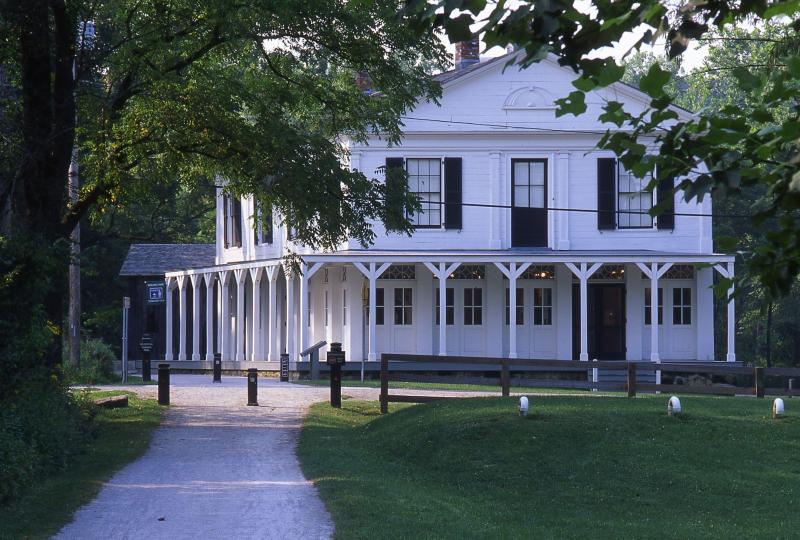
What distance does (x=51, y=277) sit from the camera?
1367 centimetres

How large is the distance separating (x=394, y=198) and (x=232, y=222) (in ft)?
70.6

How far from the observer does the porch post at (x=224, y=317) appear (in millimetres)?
39812

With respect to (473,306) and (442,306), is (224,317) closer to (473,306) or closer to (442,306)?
(473,306)

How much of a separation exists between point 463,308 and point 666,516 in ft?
73.4

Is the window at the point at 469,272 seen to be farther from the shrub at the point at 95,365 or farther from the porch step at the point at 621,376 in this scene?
the shrub at the point at 95,365

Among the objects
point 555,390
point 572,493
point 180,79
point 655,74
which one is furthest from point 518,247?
point 655,74

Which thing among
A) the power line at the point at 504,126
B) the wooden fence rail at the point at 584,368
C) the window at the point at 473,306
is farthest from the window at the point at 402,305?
the wooden fence rail at the point at 584,368

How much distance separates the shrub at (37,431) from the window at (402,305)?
53.9 feet

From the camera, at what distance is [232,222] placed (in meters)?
41.1

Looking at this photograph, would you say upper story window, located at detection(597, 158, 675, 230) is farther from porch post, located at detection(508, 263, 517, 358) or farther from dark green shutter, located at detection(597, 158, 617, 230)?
porch post, located at detection(508, 263, 517, 358)

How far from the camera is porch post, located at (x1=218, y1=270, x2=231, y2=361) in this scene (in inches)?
1567

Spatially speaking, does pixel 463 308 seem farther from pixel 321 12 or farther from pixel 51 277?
pixel 51 277

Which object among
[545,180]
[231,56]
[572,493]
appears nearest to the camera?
[572,493]

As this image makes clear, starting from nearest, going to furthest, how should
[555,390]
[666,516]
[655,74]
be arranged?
[655,74]
[666,516]
[555,390]
